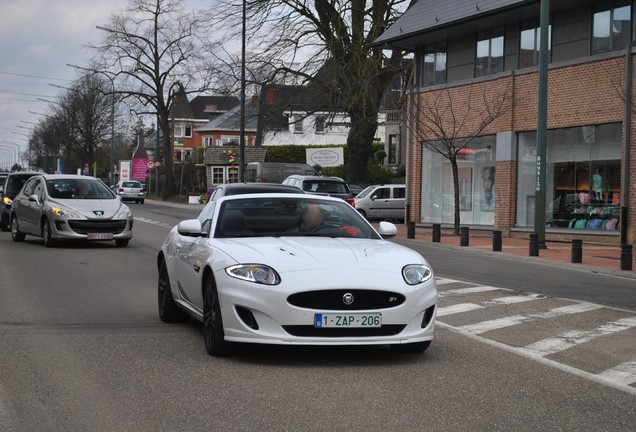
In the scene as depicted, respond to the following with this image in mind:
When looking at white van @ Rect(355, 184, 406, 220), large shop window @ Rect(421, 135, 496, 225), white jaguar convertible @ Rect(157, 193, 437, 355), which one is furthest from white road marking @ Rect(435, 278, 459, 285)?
white van @ Rect(355, 184, 406, 220)

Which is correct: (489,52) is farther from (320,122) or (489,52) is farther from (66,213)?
(66,213)

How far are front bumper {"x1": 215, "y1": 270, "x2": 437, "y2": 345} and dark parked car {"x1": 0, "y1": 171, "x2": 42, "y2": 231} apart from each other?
20.3 metres

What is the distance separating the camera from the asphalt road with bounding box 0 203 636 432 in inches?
226

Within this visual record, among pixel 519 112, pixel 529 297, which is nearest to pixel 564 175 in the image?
pixel 519 112

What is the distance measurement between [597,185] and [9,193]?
54.0ft

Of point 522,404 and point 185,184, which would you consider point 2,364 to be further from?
point 185,184

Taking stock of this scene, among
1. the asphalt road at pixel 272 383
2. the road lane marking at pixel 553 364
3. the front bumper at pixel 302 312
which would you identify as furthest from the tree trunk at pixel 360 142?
the front bumper at pixel 302 312

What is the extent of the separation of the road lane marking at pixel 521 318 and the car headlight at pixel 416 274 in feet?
6.63

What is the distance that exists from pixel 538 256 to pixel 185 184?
2288 inches

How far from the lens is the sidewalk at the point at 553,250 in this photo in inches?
784

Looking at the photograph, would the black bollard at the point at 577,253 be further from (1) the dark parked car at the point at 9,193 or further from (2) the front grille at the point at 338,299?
(1) the dark parked car at the point at 9,193

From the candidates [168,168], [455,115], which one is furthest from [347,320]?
[168,168]

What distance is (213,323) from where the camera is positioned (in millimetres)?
7645

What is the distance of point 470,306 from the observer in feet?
38.8
